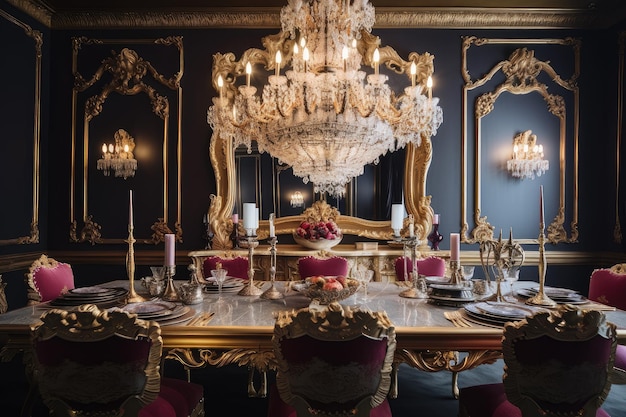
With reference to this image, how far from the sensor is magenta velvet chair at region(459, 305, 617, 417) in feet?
3.98

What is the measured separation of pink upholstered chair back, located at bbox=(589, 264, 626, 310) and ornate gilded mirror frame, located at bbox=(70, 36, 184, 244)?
334 cm

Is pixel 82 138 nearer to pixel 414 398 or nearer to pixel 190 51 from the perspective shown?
pixel 190 51

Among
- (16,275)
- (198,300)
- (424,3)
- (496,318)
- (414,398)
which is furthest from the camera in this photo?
(424,3)

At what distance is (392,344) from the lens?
1.28 m

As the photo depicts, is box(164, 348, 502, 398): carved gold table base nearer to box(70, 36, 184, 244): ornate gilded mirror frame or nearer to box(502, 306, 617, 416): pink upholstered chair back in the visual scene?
box(502, 306, 617, 416): pink upholstered chair back

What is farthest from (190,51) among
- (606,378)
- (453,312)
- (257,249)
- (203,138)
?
(606,378)

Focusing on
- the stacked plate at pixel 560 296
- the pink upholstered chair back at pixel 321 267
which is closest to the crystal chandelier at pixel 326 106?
the pink upholstered chair back at pixel 321 267

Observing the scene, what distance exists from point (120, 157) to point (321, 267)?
2382 mm

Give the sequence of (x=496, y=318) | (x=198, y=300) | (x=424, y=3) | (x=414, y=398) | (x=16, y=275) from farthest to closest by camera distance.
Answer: (x=424, y=3), (x=16, y=275), (x=414, y=398), (x=198, y=300), (x=496, y=318)

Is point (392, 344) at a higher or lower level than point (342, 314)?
lower

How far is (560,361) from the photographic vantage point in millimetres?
1230

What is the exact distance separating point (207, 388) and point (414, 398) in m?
1.33

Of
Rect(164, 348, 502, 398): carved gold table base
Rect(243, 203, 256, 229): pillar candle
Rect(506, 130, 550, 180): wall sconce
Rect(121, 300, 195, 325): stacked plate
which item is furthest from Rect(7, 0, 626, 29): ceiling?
Rect(164, 348, 502, 398): carved gold table base

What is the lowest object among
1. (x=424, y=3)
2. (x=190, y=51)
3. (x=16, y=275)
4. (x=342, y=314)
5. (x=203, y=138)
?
(x=16, y=275)
